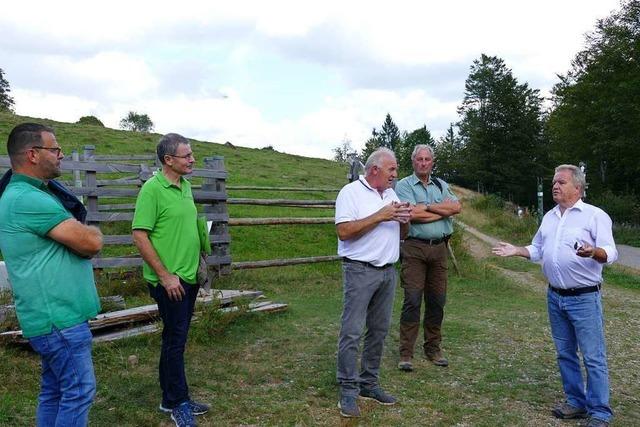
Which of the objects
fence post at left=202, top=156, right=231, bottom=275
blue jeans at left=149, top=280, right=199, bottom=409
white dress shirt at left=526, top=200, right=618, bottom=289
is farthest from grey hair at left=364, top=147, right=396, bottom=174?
fence post at left=202, top=156, right=231, bottom=275

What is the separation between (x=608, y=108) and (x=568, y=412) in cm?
3114

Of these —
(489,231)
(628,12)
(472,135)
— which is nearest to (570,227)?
(489,231)

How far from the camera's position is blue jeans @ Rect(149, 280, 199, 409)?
3.82 meters

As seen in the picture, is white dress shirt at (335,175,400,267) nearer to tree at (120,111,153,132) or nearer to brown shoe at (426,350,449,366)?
brown shoe at (426,350,449,366)

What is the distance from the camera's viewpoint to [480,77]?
57.5m

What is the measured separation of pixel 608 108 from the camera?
31.1 meters

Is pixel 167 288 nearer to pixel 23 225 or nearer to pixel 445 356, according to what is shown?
pixel 23 225

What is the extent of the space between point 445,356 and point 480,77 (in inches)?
2202

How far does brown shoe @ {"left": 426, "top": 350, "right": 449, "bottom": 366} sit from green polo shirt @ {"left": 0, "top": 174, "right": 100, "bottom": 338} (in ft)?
12.0

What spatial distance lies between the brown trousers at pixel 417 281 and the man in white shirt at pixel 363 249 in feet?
3.21

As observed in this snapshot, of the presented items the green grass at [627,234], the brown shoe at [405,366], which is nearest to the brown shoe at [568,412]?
the brown shoe at [405,366]

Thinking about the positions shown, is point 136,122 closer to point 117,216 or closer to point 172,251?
point 117,216

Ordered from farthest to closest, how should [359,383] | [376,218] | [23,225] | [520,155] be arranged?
[520,155], [359,383], [376,218], [23,225]

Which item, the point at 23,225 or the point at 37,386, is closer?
the point at 23,225
